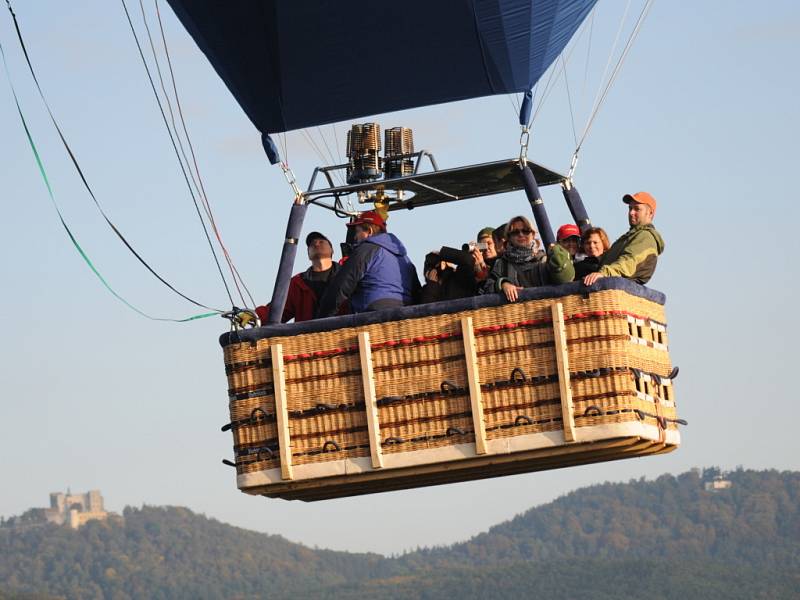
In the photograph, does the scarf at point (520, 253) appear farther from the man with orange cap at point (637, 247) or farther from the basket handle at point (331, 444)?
the basket handle at point (331, 444)

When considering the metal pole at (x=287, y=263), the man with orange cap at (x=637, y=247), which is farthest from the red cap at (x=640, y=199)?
the metal pole at (x=287, y=263)

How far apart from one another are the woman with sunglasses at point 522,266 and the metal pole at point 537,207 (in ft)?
1.21

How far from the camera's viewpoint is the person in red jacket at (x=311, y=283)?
38.7 feet

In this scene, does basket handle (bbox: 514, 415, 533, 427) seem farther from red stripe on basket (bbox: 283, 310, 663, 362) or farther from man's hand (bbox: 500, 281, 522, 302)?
man's hand (bbox: 500, 281, 522, 302)

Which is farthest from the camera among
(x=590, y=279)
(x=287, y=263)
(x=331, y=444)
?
(x=287, y=263)

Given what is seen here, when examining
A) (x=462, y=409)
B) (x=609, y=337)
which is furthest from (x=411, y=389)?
(x=609, y=337)

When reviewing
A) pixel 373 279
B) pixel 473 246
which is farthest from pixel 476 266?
pixel 373 279

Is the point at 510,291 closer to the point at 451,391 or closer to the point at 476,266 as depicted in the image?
the point at 476,266

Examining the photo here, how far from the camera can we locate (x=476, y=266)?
11.3 meters

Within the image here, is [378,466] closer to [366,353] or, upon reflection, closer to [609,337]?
[366,353]

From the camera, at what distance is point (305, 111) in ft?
40.4

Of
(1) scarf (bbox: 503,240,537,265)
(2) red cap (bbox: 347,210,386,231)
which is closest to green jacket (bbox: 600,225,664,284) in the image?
(1) scarf (bbox: 503,240,537,265)

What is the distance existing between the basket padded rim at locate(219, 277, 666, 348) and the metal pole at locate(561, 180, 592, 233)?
0.81 metres

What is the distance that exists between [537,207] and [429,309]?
1.08 m
